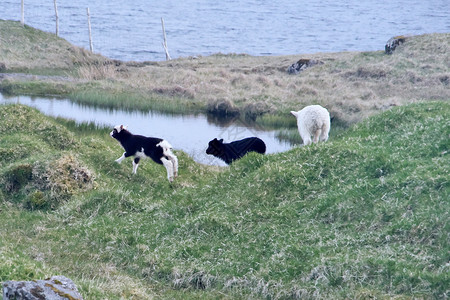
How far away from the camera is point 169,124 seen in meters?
A: 27.1

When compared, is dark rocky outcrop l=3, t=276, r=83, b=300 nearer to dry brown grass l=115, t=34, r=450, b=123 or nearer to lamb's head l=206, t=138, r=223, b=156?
lamb's head l=206, t=138, r=223, b=156

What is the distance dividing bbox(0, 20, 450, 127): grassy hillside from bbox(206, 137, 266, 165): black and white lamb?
9.19 meters

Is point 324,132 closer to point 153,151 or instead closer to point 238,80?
point 153,151

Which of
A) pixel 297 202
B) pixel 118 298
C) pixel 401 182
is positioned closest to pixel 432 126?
pixel 401 182

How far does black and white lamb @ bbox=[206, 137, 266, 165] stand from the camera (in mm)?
18234

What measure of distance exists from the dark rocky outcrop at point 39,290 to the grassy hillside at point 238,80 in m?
20.3

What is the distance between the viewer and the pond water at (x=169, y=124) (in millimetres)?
24016

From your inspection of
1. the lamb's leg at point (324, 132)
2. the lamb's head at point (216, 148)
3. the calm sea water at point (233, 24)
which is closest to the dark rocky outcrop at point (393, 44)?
the lamb's leg at point (324, 132)

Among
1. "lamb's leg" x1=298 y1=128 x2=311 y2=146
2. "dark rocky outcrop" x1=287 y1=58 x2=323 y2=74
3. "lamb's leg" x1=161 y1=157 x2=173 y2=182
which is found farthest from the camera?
"dark rocky outcrop" x1=287 y1=58 x2=323 y2=74

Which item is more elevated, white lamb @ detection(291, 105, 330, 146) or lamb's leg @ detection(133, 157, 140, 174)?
white lamb @ detection(291, 105, 330, 146)

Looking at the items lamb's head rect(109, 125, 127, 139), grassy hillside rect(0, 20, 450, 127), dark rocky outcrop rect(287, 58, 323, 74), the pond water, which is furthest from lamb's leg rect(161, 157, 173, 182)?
dark rocky outcrop rect(287, 58, 323, 74)

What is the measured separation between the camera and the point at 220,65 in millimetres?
43594

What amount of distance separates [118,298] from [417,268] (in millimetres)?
4382

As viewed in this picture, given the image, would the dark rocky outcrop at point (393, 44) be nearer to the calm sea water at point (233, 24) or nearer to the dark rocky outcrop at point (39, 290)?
the calm sea water at point (233, 24)
